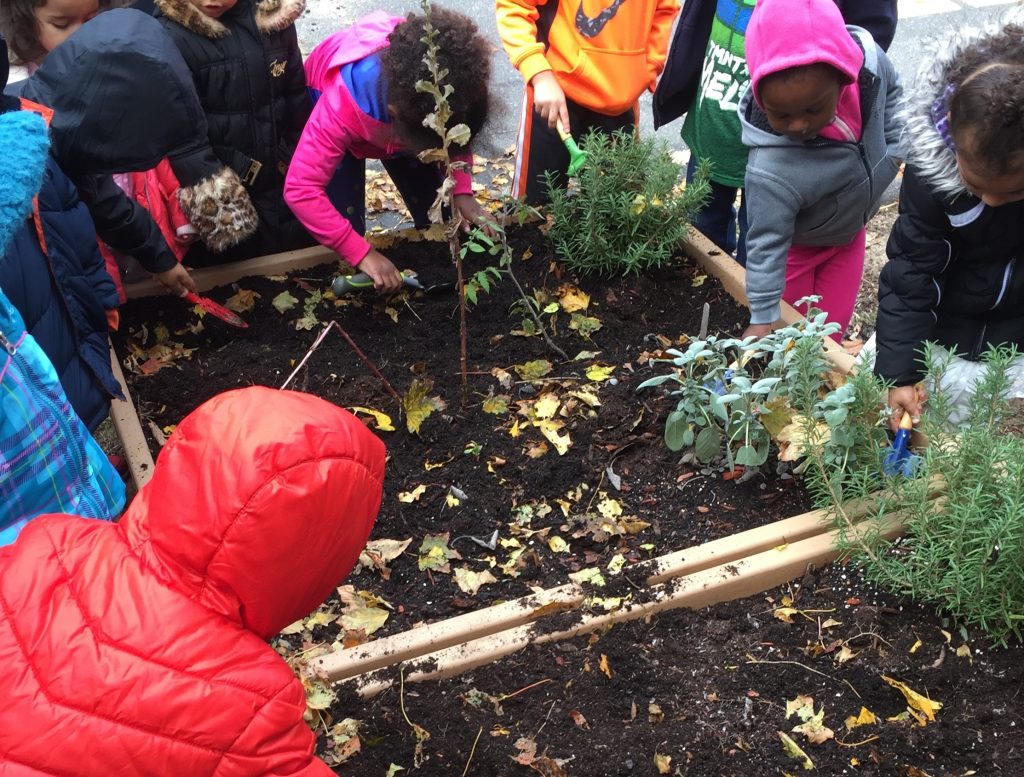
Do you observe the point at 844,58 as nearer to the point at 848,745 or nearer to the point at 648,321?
the point at 648,321

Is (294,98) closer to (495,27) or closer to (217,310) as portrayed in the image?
(217,310)

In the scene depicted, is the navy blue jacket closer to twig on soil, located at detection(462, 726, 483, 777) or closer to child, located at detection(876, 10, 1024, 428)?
twig on soil, located at detection(462, 726, 483, 777)

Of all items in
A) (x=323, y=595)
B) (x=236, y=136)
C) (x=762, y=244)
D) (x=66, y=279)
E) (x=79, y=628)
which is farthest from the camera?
(x=236, y=136)

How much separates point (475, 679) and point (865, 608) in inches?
37.0

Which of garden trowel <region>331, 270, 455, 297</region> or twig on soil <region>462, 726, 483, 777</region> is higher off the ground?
garden trowel <region>331, 270, 455, 297</region>

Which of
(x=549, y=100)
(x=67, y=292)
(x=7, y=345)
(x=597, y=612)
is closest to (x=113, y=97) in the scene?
(x=67, y=292)

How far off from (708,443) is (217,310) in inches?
70.4

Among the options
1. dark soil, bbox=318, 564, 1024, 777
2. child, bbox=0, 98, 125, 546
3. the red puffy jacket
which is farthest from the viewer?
dark soil, bbox=318, 564, 1024, 777

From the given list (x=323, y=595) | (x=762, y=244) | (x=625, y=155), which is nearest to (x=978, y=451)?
(x=762, y=244)

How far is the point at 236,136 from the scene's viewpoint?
3.41 meters

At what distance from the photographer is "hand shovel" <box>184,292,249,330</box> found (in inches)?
124

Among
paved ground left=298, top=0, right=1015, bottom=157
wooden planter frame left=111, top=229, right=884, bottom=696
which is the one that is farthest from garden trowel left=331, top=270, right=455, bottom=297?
paved ground left=298, top=0, right=1015, bottom=157

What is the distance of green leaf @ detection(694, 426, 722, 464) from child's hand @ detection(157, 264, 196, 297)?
186 centimetres

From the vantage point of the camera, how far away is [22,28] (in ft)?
9.90
